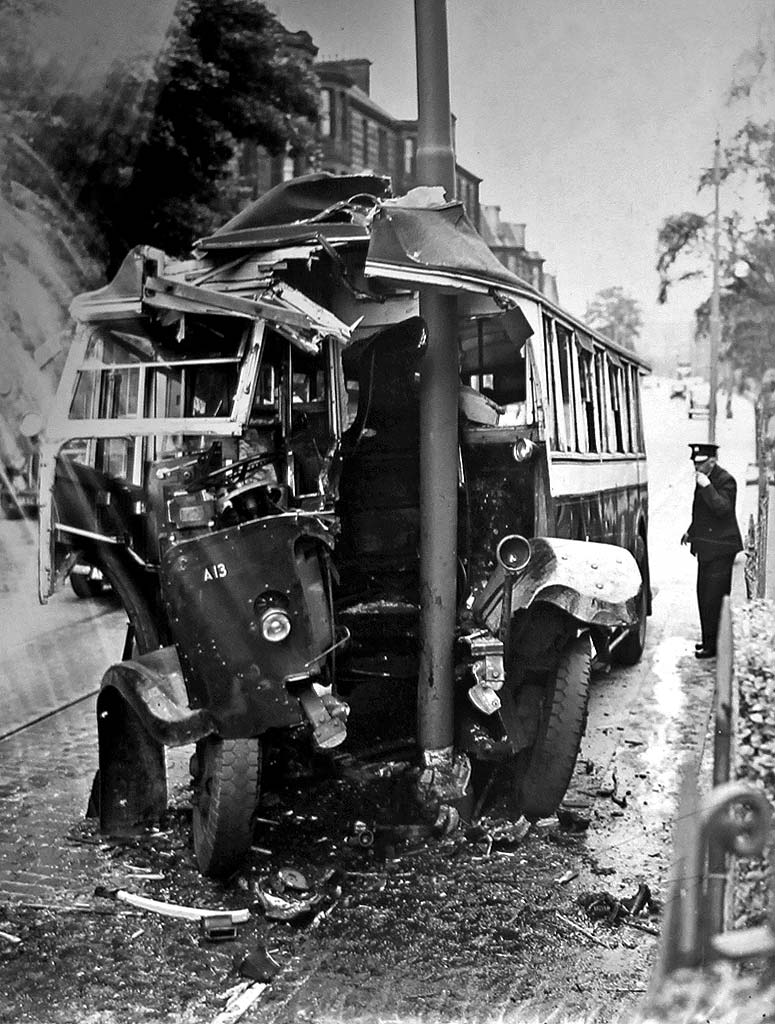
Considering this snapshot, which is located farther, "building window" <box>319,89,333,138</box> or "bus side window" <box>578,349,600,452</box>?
"bus side window" <box>578,349,600,452</box>

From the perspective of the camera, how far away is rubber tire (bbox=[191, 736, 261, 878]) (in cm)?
412

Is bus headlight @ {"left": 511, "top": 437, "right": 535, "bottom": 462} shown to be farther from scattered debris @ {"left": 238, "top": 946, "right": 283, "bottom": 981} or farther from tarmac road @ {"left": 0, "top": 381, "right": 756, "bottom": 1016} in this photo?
scattered debris @ {"left": 238, "top": 946, "right": 283, "bottom": 981}

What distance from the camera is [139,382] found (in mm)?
4676

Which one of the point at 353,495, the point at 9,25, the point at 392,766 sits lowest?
the point at 392,766

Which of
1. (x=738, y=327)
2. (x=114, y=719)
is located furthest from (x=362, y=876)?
(x=738, y=327)

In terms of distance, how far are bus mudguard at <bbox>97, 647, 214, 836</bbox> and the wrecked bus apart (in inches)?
0.5

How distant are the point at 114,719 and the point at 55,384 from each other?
1.51 metres

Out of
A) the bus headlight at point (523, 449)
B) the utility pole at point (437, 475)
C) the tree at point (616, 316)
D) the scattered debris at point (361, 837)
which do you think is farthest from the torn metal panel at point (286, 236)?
the scattered debris at point (361, 837)

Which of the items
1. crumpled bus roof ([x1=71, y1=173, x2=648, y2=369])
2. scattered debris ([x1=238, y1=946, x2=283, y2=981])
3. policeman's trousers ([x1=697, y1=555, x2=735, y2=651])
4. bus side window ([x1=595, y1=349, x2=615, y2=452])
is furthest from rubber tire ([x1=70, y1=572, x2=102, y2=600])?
policeman's trousers ([x1=697, y1=555, x2=735, y2=651])

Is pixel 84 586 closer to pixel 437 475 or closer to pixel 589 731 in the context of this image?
pixel 437 475

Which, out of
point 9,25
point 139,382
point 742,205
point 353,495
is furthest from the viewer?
point 353,495

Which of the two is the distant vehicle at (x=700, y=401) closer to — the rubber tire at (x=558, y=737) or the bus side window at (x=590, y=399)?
the bus side window at (x=590, y=399)

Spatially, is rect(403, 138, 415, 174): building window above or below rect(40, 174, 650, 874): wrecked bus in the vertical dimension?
above

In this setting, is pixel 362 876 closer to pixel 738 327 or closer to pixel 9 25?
pixel 738 327
